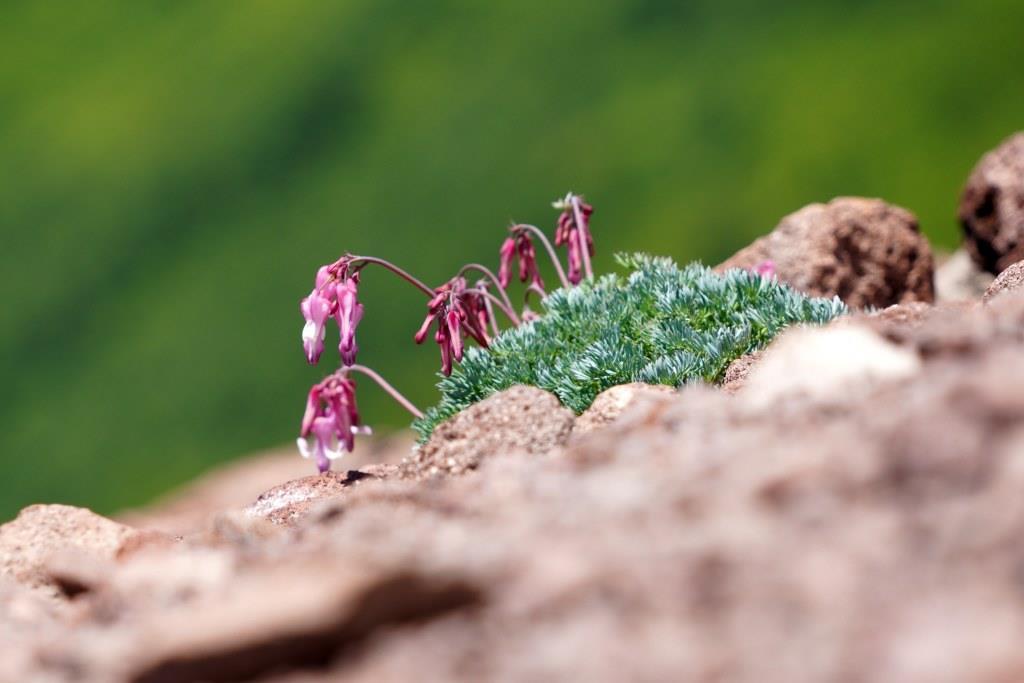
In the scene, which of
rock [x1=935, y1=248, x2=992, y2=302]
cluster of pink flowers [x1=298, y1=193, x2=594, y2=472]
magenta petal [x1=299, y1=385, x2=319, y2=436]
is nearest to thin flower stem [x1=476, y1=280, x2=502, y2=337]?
cluster of pink flowers [x1=298, y1=193, x2=594, y2=472]

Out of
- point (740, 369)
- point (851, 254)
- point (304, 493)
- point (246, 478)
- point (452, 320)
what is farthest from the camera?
point (246, 478)

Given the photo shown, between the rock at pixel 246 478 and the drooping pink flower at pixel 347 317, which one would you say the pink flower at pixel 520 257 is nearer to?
the drooping pink flower at pixel 347 317

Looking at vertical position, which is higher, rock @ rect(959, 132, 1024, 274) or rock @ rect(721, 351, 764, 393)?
rock @ rect(959, 132, 1024, 274)

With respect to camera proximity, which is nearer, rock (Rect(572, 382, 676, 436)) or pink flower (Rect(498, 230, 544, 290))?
rock (Rect(572, 382, 676, 436))

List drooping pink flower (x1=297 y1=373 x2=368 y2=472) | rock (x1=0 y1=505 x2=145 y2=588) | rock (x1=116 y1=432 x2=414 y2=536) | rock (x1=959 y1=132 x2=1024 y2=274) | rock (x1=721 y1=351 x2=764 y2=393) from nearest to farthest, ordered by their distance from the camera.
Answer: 1. rock (x1=0 y1=505 x2=145 y2=588)
2. rock (x1=721 y1=351 x2=764 y2=393)
3. drooping pink flower (x1=297 y1=373 x2=368 y2=472)
4. rock (x1=959 y1=132 x2=1024 y2=274)
5. rock (x1=116 y1=432 x2=414 y2=536)

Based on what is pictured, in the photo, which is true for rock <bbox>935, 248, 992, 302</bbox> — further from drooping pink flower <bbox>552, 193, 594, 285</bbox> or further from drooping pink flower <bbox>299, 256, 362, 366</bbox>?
drooping pink flower <bbox>299, 256, 362, 366</bbox>

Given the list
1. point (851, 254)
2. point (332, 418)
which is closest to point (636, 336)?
point (332, 418)

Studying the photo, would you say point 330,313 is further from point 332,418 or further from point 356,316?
point 332,418

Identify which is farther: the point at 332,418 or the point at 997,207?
the point at 997,207
